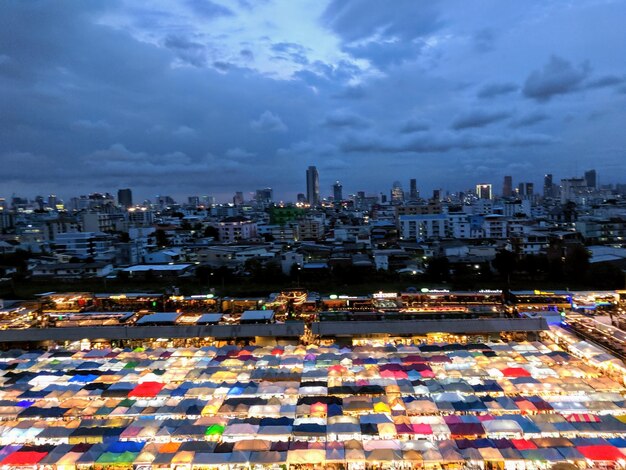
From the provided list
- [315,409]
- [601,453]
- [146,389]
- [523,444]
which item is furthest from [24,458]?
[601,453]

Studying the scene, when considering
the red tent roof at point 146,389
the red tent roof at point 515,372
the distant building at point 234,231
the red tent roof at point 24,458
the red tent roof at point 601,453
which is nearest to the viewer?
the red tent roof at point 601,453

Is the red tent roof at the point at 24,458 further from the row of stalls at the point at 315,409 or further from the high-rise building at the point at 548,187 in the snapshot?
the high-rise building at the point at 548,187

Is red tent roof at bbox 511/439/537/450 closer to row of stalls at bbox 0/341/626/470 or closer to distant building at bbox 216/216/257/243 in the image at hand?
row of stalls at bbox 0/341/626/470

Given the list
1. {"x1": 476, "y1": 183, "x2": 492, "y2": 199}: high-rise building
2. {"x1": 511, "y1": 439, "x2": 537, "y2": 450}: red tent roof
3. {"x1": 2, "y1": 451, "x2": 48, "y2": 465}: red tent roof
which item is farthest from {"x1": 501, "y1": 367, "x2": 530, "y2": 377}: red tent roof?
{"x1": 476, "y1": 183, "x2": 492, "y2": 199}: high-rise building

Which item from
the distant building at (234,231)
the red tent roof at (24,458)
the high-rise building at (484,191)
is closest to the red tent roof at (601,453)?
the red tent roof at (24,458)

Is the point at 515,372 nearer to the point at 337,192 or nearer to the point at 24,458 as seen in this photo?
the point at 24,458

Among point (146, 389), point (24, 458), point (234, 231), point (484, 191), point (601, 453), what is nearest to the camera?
point (601, 453)

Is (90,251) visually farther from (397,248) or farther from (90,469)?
(90,469)
